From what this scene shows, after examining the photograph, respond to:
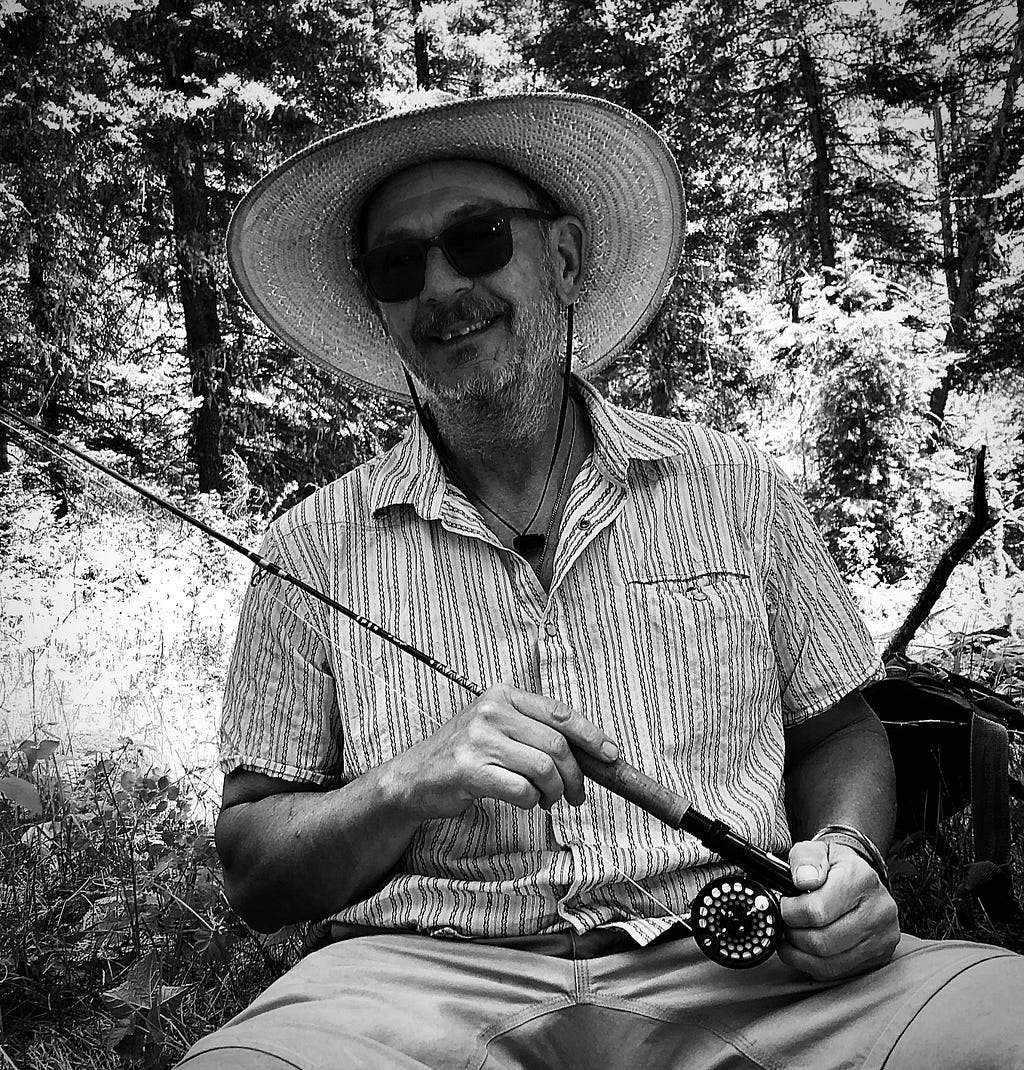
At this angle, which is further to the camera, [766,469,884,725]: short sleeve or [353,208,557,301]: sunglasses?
[353,208,557,301]: sunglasses

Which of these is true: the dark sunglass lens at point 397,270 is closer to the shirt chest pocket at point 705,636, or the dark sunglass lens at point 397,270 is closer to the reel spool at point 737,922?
the shirt chest pocket at point 705,636

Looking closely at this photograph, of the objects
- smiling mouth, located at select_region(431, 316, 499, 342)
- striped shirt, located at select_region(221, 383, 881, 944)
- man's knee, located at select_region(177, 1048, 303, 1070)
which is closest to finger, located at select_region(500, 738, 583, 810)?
striped shirt, located at select_region(221, 383, 881, 944)

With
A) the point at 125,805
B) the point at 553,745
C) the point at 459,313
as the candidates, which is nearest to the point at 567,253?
the point at 459,313

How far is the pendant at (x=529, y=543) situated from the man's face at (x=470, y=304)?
0.31 m

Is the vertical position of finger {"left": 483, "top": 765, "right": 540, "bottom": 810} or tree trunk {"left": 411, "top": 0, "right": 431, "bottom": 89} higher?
tree trunk {"left": 411, "top": 0, "right": 431, "bottom": 89}

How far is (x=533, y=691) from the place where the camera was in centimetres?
198

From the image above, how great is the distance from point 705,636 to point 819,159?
3666 mm

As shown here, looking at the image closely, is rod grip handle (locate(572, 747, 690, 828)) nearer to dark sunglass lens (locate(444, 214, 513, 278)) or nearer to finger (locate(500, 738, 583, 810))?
finger (locate(500, 738, 583, 810))

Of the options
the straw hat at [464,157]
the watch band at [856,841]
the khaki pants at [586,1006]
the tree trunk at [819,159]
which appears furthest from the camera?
the tree trunk at [819,159]

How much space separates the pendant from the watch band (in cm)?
80

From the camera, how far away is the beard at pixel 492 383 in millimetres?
Result: 2260

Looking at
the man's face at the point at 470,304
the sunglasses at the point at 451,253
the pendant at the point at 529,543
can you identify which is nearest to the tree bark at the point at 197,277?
the man's face at the point at 470,304

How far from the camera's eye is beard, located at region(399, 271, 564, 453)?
2260mm

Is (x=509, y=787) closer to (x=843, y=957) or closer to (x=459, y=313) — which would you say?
(x=843, y=957)
